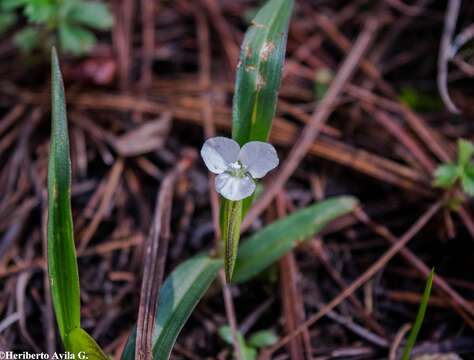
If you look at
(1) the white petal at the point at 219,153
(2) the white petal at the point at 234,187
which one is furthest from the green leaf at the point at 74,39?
(2) the white petal at the point at 234,187

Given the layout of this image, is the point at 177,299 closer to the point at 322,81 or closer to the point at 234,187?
the point at 234,187

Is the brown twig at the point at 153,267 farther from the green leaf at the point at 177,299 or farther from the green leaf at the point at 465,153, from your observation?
the green leaf at the point at 465,153

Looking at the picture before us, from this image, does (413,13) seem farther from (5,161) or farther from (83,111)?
(5,161)

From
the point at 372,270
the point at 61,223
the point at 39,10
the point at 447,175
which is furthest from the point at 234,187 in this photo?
the point at 39,10

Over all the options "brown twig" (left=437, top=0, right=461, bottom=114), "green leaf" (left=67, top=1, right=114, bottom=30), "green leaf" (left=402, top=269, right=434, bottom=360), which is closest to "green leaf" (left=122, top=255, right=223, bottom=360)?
"green leaf" (left=402, top=269, right=434, bottom=360)

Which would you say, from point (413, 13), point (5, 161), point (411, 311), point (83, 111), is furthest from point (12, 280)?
point (413, 13)

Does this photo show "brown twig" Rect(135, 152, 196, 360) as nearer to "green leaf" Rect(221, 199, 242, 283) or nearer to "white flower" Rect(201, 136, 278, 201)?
"green leaf" Rect(221, 199, 242, 283)
